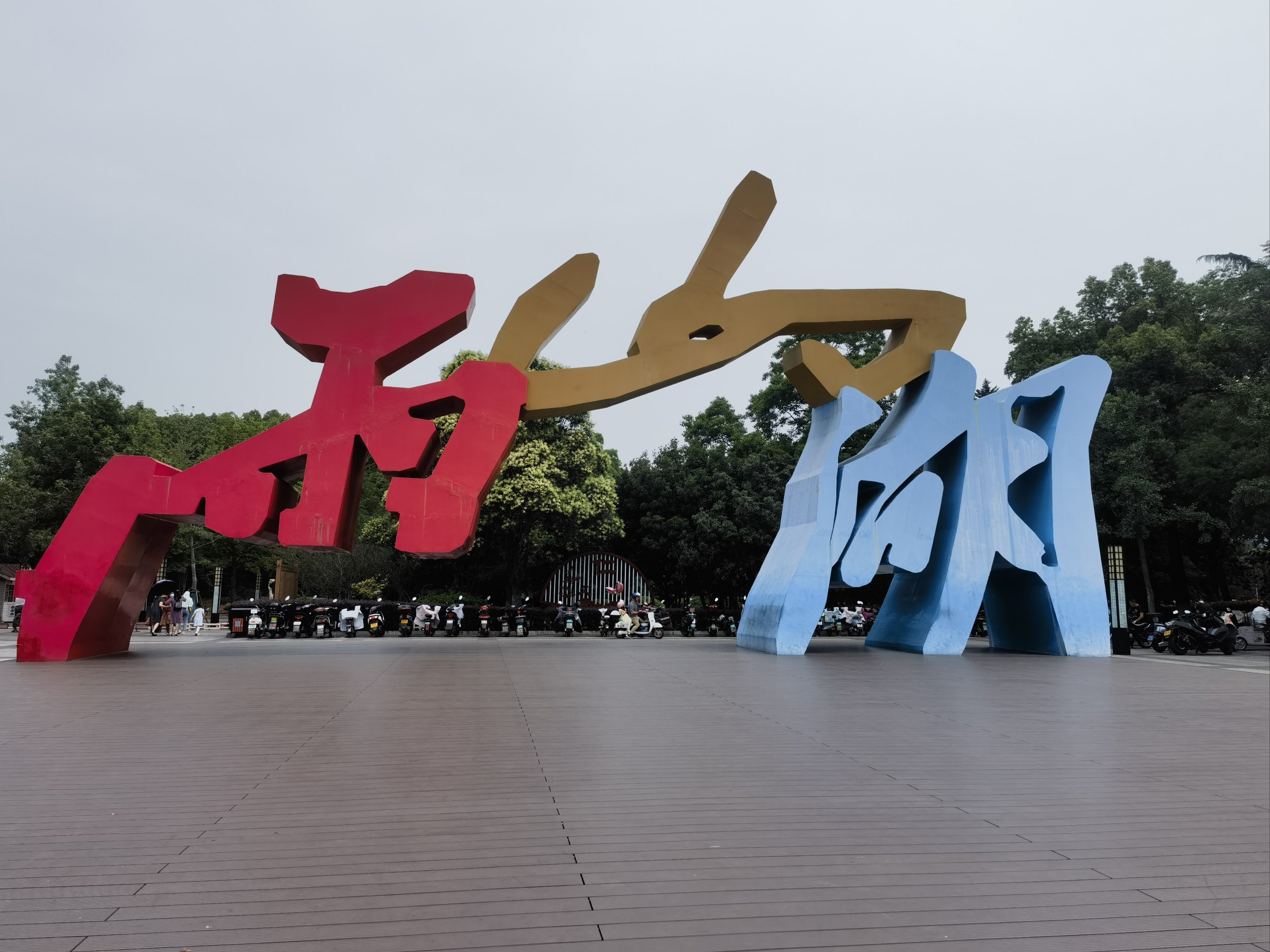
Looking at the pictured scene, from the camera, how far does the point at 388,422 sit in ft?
44.3

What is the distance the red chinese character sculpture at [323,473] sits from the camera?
12.8 meters

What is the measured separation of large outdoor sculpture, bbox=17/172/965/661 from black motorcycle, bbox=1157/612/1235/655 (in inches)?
350

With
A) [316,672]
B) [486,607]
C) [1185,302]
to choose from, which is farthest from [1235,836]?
[1185,302]

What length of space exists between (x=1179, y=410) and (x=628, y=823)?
3020cm

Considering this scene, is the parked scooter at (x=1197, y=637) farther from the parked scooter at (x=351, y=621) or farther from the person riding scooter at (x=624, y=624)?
the parked scooter at (x=351, y=621)

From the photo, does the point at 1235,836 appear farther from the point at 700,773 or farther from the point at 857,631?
the point at 857,631

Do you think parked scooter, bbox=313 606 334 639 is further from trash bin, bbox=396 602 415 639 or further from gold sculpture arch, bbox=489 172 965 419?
gold sculpture arch, bbox=489 172 965 419

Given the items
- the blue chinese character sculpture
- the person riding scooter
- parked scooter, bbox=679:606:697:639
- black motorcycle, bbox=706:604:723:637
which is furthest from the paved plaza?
black motorcycle, bbox=706:604:723:637

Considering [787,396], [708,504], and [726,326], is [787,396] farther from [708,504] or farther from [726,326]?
[726,326]

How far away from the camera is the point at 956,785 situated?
514 cm

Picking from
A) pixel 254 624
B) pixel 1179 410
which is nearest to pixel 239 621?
pixel 254 624

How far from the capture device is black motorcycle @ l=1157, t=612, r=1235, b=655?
60.2ft

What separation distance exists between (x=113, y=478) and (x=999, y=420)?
44.6 feet

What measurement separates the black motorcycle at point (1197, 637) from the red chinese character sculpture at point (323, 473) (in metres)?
13.9
